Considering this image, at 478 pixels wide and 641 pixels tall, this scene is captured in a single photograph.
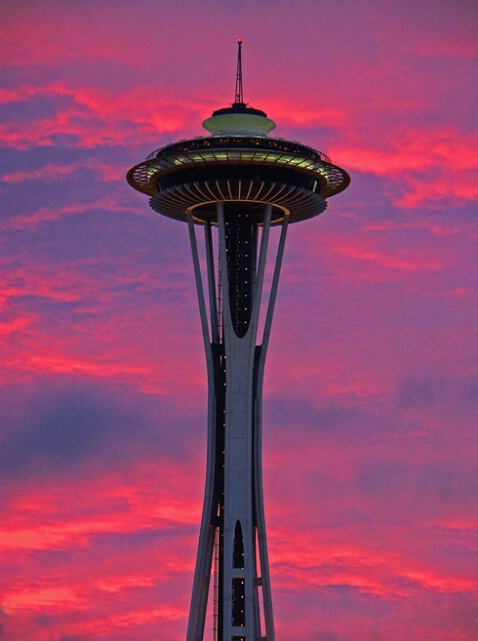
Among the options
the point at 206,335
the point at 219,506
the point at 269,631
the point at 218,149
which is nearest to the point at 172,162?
the point at 218,149

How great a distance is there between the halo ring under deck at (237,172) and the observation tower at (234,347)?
0.31 feet

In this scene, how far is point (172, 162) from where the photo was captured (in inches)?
7608

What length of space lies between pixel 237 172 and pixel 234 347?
16.3 metres

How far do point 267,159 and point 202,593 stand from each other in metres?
40.8

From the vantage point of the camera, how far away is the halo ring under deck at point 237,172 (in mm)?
192375

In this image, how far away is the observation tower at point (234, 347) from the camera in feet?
630

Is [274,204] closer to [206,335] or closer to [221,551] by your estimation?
[206,335]

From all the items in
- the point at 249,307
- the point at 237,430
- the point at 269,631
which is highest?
the point at 249,307

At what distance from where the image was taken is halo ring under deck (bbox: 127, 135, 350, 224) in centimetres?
19238

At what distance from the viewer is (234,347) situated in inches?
7643

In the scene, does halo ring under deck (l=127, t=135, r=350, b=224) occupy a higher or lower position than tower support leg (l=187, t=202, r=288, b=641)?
higher

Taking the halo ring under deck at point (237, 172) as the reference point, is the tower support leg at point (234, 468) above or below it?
below

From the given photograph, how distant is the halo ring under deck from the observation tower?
9 cm

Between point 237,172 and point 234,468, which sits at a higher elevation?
point 237,172
